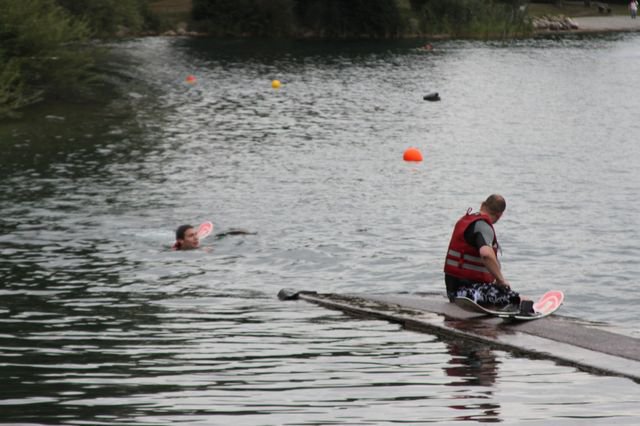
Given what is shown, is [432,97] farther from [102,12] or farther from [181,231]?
[181,231]

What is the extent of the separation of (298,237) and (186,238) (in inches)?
134

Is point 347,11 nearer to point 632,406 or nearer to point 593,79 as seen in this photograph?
point 593,79

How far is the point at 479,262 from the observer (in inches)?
637

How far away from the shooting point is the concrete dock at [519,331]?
12.8 meters

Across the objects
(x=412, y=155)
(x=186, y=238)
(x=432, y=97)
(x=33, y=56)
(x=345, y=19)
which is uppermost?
(x=33, y=56)

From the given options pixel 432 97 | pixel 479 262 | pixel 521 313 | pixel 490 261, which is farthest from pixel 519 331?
pixel 432 97

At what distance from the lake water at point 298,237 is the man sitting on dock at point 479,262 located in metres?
1.33

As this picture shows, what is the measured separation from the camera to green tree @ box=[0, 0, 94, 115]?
4769 centimetres

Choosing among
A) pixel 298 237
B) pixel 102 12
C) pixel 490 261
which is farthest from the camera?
pixel 102 12

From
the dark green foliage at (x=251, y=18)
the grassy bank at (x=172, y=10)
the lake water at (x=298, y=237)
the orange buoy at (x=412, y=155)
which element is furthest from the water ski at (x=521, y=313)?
the grassy bank at (x=172, y=10)

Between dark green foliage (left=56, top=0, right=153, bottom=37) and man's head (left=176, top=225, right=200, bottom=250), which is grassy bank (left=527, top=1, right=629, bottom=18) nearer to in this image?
dark green foliage (left=56, top=0, right=153, bottom=37)

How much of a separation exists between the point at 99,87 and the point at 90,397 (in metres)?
50.6

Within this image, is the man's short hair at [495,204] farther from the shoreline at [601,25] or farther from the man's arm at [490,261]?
the shoreline at [601,25]

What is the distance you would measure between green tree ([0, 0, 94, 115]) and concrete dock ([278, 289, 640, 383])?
2956cm
